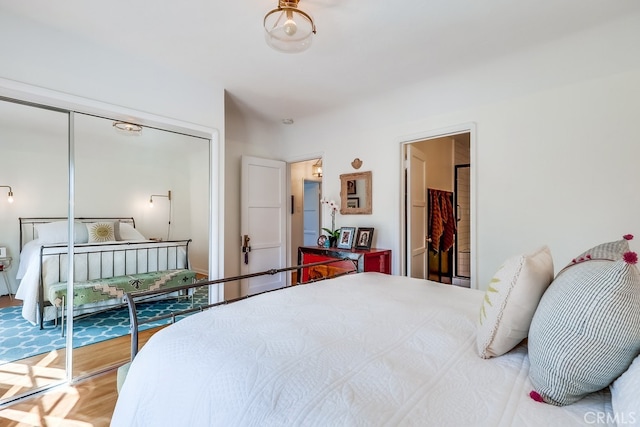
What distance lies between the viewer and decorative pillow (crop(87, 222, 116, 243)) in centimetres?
247

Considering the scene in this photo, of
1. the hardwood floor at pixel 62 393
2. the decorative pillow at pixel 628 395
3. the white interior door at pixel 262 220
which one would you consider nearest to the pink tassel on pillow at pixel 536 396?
the decorative pillow at pixel 628 395

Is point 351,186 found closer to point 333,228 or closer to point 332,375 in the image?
point 333,228

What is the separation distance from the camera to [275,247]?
441 centimetres

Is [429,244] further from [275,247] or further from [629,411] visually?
[629,411]

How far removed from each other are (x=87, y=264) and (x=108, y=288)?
0.28m

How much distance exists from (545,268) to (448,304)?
1.80 feet

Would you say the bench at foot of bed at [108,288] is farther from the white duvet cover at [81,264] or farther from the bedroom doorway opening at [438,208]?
the bedroom doorway opening at [438,208]

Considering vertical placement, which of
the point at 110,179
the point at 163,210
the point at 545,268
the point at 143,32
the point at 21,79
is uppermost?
the point at 143,32

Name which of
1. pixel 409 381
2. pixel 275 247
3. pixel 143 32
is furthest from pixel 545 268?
pixel 275 247

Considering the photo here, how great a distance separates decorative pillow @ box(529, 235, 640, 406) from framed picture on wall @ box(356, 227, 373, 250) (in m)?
2.75

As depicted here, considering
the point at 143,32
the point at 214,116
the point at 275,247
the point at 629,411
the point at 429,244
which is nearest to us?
the point at 629,411

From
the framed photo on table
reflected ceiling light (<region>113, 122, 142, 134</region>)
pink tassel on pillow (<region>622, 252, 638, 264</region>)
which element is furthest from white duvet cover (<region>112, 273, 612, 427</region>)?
the framed photo on table

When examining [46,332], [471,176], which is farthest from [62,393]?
[471,176]

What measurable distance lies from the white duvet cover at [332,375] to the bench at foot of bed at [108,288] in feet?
5.57
